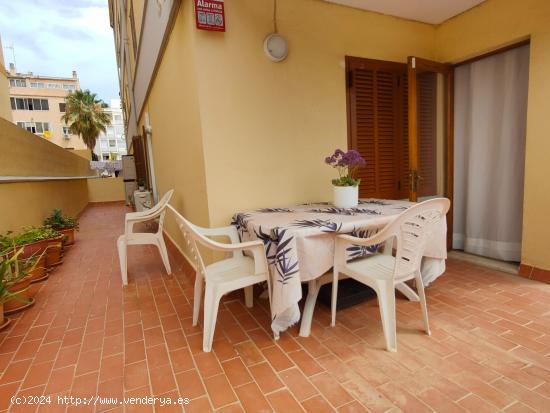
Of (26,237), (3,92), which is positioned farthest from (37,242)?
(3,92)

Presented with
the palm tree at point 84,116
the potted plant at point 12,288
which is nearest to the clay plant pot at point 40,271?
the potted plant at point 12,288

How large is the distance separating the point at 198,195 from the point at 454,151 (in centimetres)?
293

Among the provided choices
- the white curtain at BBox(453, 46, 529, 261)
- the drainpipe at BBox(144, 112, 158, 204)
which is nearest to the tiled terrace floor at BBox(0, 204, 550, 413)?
the white curtain at BBox(453, 46, 529, 261)

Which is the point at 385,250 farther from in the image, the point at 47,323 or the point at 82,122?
the point at 82,122

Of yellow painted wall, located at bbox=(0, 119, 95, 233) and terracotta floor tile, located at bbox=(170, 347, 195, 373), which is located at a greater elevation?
yellow painted wall, located at bbox=(0, 119, 95, 233)

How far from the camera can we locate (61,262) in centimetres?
393

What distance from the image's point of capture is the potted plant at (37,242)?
3.08 meters

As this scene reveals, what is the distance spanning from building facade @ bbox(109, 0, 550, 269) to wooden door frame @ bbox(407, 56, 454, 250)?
247 mm

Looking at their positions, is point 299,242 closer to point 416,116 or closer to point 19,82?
point 416,116

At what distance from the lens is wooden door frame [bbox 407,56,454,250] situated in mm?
2904

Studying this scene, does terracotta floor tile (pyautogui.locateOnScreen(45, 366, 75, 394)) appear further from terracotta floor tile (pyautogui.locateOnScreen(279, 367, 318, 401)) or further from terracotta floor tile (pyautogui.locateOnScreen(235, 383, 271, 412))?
terracotta floor tile (pyautogui.locateOnScreen(279, 367, 318, 401))

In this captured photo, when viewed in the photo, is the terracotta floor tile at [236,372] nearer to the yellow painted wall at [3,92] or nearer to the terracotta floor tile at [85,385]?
the terracotta floor tile at [85,385]

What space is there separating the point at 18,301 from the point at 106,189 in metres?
11.8

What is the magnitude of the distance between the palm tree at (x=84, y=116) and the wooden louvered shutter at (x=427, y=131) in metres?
23.3
